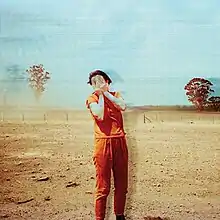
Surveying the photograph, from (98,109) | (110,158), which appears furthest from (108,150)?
(98,109)

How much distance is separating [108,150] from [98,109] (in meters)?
0.21

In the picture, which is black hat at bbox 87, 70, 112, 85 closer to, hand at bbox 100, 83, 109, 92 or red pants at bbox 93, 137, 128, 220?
hand at bbox 100, 83, 109, 92

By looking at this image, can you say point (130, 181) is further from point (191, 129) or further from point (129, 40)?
point (129, 40)

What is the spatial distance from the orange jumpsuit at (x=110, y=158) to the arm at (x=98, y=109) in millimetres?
16

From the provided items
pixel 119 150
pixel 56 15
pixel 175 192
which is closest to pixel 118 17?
pixel 56 15

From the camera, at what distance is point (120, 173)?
7.65 feet

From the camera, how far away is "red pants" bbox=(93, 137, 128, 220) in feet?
7.56

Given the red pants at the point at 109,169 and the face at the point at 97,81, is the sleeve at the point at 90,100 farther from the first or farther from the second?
the red pants at the point at 109,169

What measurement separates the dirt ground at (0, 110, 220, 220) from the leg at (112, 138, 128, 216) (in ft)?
0.23

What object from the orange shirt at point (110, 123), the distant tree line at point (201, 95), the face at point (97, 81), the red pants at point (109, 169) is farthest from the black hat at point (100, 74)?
the distant tree line at point (201, 95)

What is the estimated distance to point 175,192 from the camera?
8.09 feet

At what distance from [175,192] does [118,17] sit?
0.97 meters

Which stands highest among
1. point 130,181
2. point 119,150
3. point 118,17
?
point 118,17

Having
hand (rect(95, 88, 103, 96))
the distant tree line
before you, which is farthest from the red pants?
the distant tree line
